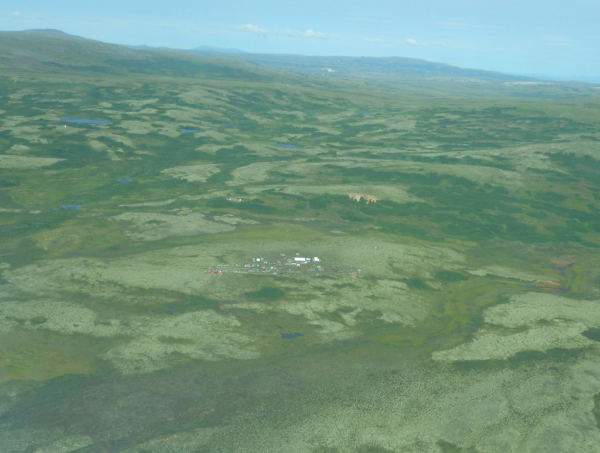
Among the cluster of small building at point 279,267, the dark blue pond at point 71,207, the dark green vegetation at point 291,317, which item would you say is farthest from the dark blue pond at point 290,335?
the dark blue pond at point 71,207

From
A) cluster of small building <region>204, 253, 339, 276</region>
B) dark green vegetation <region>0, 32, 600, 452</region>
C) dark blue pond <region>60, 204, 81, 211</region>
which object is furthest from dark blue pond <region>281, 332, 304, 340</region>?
dark blue pond <region>60, 204, 81, 211</region>

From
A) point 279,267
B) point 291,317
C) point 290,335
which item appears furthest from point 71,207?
point 290,335

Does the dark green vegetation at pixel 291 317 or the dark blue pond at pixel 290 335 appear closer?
the dark green vegetation at pixel 291 317

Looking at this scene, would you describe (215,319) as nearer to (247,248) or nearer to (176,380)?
(176,380)

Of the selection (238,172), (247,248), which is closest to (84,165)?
(238,172)

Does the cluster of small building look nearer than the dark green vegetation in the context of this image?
No

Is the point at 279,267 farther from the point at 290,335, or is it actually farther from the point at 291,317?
the point at 290,335

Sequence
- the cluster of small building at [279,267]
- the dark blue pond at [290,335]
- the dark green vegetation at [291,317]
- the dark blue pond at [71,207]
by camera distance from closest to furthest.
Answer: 1. the dark green vegetation at [291,317]
2. the dark blue pond at [290,335]
3. the cluster of small building at [279,267]
4. the dark blue pond at [71,207]

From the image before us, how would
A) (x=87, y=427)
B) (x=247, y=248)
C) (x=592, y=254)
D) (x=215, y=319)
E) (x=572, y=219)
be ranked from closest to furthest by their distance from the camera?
(x=87, y=427) → (x=215, y=319) → (x=247, y=248) → (x=592, y=254) → (x=572, y=219)

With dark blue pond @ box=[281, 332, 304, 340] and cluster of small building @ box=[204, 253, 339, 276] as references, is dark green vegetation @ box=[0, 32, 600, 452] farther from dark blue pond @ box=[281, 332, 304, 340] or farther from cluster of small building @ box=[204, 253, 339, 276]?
cluster of small building @ box=[204, 253, 339, 276]

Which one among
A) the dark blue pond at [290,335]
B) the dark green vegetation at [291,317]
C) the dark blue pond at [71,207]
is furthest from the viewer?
the dark blue pond at [71,207]

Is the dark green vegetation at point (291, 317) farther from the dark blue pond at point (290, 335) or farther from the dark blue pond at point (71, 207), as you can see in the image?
the dark blue pond at point (71, 207)
